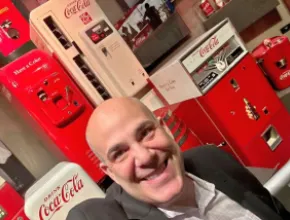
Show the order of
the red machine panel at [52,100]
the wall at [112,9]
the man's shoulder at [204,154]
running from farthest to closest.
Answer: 1. the wall at [112,9]
2. the red machine panel at [52,100]
3. the man's shoulder at [204,154]

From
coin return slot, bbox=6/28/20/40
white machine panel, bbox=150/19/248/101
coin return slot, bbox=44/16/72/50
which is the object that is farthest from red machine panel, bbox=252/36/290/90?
coin return slot, bbox=6/28/20/40

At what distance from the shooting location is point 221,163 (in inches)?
64.8

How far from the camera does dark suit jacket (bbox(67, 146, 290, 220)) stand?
129 cm

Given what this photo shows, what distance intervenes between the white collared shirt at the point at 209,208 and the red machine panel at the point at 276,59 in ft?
8.03

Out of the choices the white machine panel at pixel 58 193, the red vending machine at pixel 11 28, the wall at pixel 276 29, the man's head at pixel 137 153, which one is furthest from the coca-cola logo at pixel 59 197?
the wall at pixel 276 29

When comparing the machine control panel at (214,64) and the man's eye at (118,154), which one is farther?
the machine control panel at (214,64)

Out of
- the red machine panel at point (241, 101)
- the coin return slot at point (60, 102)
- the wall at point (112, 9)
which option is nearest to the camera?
the coin return slot at point (60, 102)

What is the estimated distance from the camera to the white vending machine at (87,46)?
10.4 ft

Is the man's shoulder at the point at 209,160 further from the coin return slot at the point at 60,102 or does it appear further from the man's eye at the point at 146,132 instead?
the coin return slot at the point at 60,102

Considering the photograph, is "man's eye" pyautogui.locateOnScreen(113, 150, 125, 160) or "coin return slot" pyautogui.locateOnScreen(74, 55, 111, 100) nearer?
"man's eye" pyautogui.locateOnScreen(113, 150, 125, 160)

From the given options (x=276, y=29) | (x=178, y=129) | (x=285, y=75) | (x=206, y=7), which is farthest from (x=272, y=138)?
(x=206, y=7)

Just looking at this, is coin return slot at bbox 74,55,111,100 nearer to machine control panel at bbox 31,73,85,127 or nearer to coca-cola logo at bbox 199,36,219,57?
machine control panel at bbox 31,73,85,127

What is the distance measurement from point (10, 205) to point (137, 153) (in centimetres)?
159

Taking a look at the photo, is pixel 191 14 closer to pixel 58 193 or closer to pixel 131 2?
pixel 131 2
